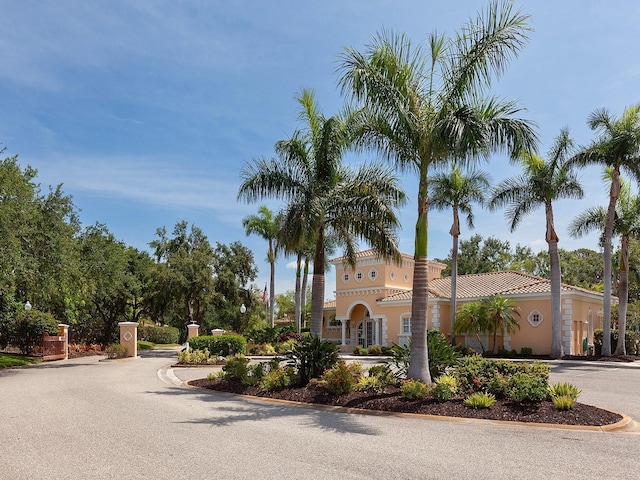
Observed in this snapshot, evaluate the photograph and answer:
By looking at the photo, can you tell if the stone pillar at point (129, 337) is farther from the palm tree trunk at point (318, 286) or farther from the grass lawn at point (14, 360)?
the palm tree trunk at point (318, 286)

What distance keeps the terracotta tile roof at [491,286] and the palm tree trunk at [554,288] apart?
7.82 feet

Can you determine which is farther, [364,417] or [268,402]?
[268,402]

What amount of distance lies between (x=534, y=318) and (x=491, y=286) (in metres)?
4.21

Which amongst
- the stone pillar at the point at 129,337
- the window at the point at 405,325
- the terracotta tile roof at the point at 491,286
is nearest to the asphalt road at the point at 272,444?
the stone pillar at the point at 129,337

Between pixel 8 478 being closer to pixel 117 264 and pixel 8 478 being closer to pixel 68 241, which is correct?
pixel 68 241

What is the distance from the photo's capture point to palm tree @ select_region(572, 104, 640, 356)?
76.3 feet

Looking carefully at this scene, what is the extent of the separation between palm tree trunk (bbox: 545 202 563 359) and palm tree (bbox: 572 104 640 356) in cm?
194

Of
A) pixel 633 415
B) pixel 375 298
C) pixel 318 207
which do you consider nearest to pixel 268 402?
pixel 318 207

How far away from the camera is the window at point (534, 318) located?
28.1 meters

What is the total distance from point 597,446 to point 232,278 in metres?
34.6

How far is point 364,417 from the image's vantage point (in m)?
9.88

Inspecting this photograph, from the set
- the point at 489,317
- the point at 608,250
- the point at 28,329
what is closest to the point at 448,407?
the point at 608,250

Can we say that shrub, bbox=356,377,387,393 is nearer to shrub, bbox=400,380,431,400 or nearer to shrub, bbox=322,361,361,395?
shrub, bbox=322,361,361,395

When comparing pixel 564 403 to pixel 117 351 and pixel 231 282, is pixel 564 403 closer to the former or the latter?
pixel 117 351
